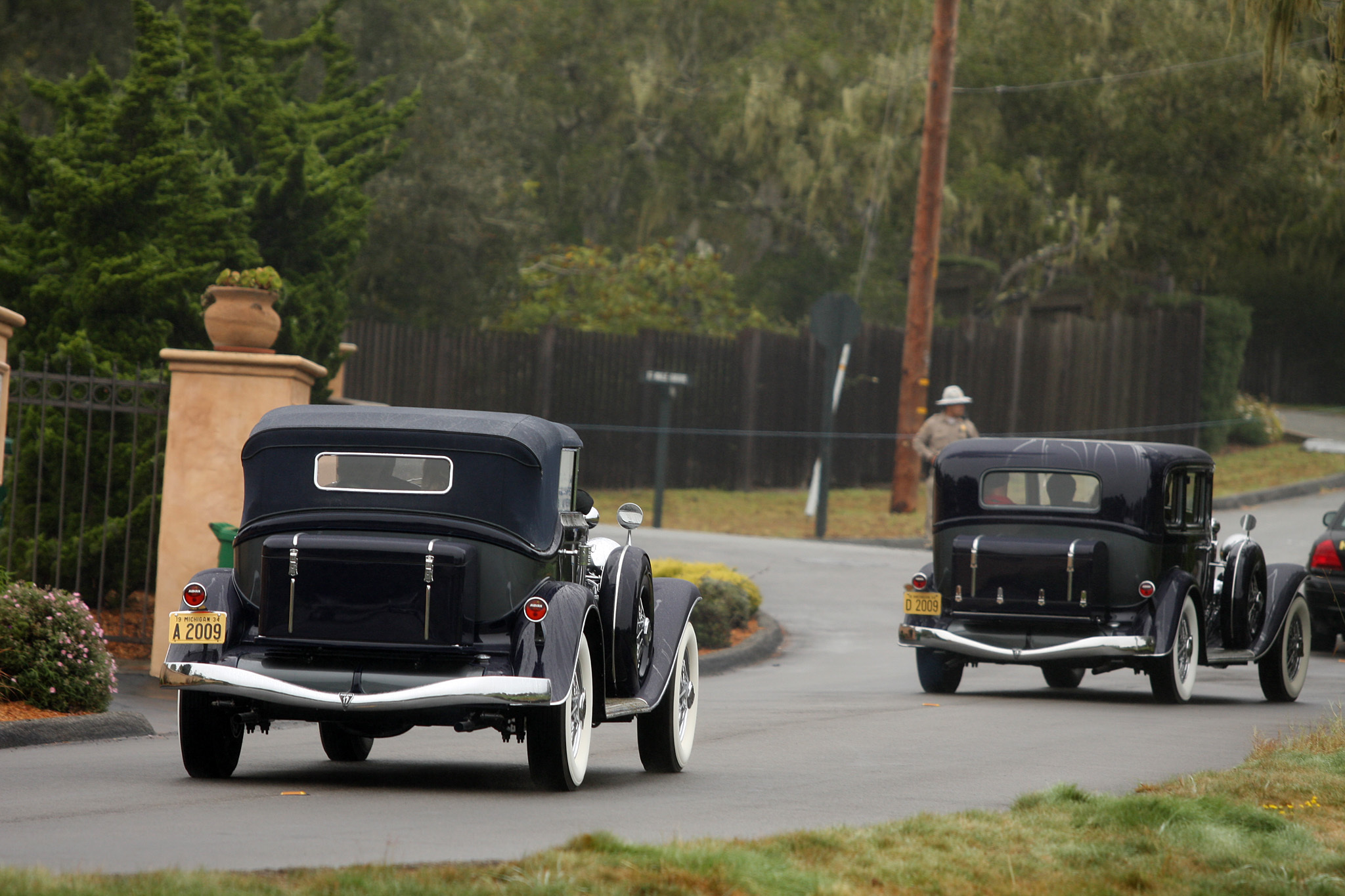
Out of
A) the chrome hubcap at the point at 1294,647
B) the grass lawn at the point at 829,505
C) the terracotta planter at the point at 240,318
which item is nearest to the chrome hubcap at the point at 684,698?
the terracotta planter at the point at 240,318

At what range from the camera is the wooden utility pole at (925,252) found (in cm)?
2578

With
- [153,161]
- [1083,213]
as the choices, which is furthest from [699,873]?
[1083,213]

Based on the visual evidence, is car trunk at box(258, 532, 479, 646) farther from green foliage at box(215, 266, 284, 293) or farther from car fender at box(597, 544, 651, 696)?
green foliage at box(215, 266, 284, 293)

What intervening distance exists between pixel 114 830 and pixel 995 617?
7734 mm

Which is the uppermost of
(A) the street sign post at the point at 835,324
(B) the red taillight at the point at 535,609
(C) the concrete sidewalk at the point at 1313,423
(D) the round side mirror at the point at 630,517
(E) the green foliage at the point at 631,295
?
(E) the green foliage at the point at 631,295

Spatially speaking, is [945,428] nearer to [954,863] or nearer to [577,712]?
[577,712]

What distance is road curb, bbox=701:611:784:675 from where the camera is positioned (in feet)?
50.3

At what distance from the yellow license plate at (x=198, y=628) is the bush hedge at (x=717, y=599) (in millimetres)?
8126

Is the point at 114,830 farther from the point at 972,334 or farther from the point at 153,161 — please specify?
the point at 972,334

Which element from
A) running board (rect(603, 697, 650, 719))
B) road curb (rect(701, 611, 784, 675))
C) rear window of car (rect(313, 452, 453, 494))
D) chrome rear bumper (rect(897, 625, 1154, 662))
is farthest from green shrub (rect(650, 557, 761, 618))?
rear window of car (rect(313, 452, 453, 494))

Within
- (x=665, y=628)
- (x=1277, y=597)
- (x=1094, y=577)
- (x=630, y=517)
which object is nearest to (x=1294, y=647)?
(x=1277, y=597)

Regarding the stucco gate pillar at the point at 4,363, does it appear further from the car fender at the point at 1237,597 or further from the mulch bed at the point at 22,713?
the car fender at the point at 1237,597

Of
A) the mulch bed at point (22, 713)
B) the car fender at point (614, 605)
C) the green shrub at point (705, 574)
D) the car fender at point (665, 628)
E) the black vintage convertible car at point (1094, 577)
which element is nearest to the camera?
the car fender at point (614, 605)

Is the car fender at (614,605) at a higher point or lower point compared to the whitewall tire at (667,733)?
higher
